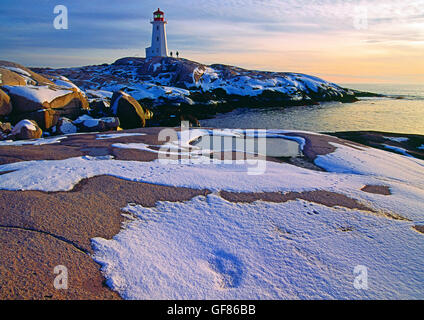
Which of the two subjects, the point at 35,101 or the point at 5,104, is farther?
the point at 35,101

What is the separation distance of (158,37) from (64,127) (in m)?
63.2

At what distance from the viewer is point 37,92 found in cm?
1870

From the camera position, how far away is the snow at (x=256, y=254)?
11.7 feet

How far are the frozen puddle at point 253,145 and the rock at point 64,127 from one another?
29.5 feet

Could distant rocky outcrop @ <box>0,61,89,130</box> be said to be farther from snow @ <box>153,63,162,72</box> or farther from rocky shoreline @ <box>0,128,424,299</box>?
snow @ <box>153,63,162,72</box>

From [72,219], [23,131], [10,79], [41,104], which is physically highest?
[10,79]

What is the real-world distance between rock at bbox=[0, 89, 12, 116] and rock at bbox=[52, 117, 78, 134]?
2899mm

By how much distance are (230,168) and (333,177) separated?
316cm

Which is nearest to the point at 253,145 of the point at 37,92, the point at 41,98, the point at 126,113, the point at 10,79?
the point at 126,113

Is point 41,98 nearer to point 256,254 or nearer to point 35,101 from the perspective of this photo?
point 35,101

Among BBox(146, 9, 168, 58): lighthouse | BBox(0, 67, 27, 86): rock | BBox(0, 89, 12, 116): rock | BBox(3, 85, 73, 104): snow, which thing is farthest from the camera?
BBox(146, 9, 168, 58): lighthouse

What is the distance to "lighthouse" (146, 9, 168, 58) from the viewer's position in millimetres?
69750

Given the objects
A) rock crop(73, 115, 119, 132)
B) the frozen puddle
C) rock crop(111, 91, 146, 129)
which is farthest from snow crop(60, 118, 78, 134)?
the frozen puddle

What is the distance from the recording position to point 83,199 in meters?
5.57
